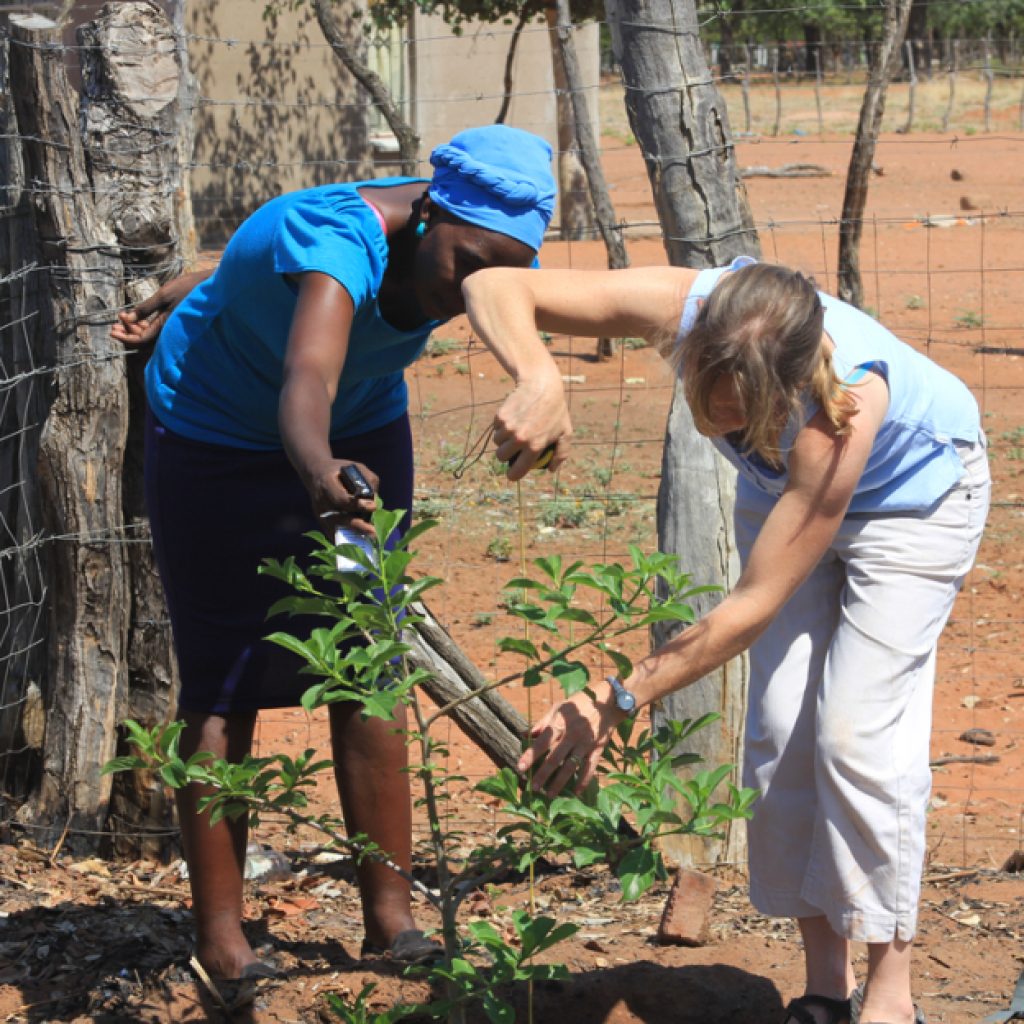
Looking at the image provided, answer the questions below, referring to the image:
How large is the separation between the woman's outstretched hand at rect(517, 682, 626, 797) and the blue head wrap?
828mm

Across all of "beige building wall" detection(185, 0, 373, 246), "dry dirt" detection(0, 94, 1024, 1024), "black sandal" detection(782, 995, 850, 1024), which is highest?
"beige building wall" detection(185, 0, 373, 246)

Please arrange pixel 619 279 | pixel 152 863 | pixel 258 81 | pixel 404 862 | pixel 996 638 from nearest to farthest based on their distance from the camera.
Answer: pixel 619 279 → pixel 404 862 → pixel 152 863 → pixel 996 638 → pixel 258 81

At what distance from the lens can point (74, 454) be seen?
3488 millimetres

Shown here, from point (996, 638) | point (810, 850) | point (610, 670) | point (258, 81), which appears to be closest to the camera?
point (810, 850)

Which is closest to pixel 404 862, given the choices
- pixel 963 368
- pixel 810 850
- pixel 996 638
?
pixel 810 850

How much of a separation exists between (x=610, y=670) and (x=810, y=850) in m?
2.75

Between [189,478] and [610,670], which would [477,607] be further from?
[189,478]

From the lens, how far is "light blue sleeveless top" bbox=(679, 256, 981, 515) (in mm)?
2402

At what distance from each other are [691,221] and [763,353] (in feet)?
4.63

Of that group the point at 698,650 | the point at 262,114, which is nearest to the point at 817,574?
the point at 698,650

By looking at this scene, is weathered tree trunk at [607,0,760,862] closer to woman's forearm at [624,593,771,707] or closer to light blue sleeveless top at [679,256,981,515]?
light blue sleeveless top at [679,256,981,515]

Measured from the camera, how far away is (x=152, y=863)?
3.66 meters

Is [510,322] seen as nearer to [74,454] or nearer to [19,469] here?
[74,454]

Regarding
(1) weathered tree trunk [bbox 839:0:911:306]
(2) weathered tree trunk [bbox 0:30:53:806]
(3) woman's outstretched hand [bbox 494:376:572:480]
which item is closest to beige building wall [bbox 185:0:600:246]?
(1) weathered tree trunk [bbox 839:0:911:306]
